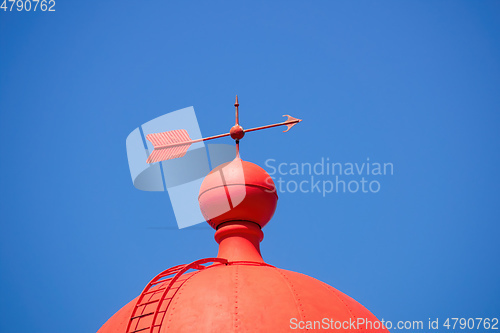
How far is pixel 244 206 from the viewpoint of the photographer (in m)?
13.6

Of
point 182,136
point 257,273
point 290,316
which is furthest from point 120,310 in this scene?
point 182,136

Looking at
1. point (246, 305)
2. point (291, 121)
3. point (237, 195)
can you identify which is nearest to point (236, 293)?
point (246, 305)

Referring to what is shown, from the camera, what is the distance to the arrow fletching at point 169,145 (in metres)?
15.0

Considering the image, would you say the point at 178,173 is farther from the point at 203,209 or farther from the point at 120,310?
the point at 120,310

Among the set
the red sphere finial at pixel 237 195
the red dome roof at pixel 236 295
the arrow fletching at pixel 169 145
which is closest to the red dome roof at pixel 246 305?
the red dome roof at pixel 236 295

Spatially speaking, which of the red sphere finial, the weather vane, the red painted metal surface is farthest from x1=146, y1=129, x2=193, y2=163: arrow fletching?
the red painted metal surface

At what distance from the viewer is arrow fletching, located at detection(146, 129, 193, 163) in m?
15.0

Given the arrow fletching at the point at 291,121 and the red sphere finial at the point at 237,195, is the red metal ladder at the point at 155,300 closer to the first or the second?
the red sphere finial at the point at 237,195

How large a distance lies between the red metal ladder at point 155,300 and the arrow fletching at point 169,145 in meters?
3.42

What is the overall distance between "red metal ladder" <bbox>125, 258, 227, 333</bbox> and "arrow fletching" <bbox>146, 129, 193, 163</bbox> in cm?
342

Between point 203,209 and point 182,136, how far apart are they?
2101mm

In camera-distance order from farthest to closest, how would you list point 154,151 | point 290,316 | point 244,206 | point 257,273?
point 154,151
point 244,206
point 257,273
point 290,316

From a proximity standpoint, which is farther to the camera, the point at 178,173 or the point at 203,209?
the point at 178,173

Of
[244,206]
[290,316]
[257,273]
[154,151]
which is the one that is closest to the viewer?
[290,316]
